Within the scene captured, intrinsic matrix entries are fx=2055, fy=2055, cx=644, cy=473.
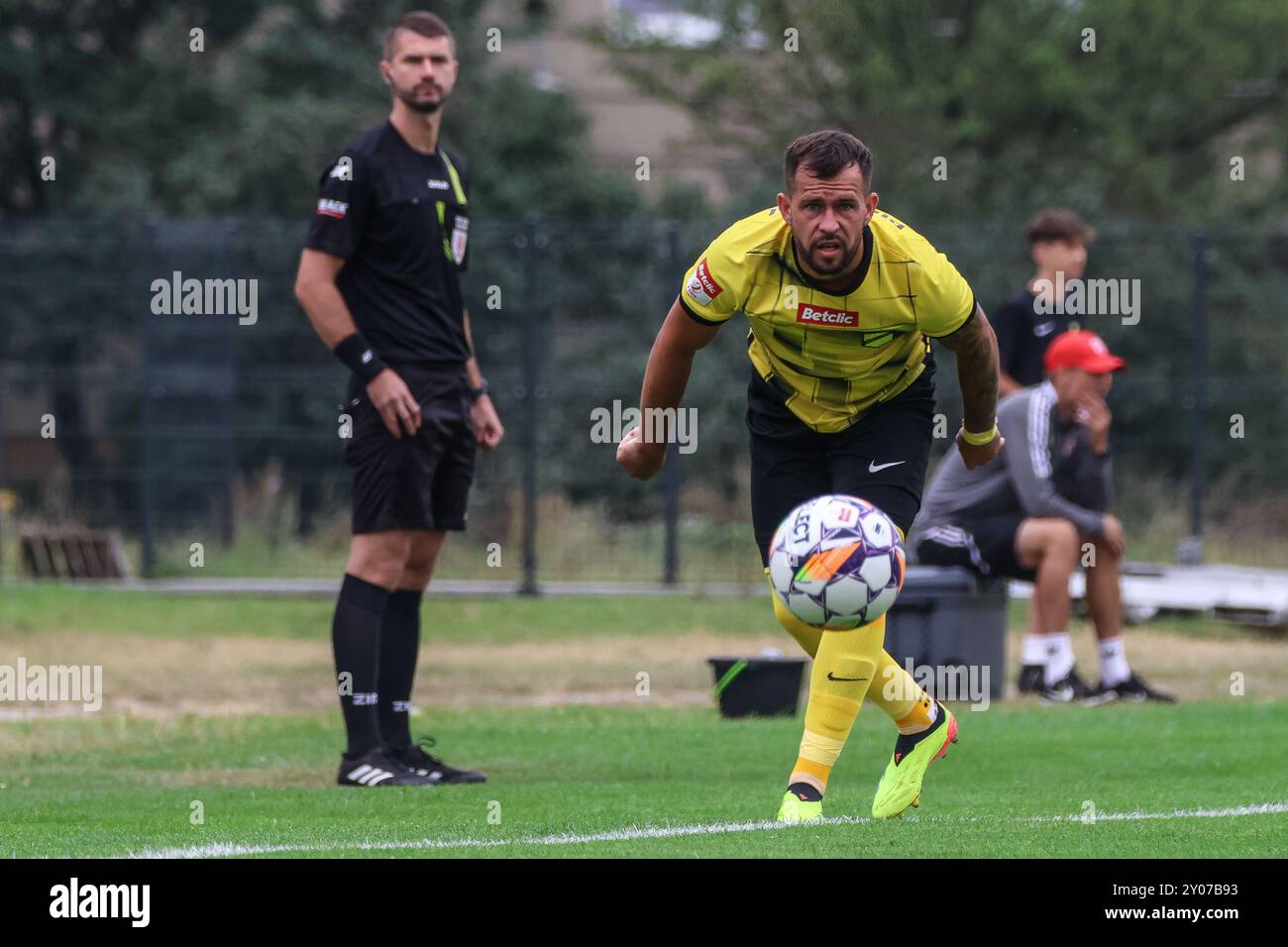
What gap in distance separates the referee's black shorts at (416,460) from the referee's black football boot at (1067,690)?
14.5ft

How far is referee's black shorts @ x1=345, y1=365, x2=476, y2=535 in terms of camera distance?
8.13 m

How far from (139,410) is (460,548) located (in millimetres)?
3313

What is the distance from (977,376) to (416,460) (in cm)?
243

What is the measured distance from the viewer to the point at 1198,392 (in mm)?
18562

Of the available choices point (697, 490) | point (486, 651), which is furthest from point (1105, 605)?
point (697, 490)

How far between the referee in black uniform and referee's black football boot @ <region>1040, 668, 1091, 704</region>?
14.3 ft

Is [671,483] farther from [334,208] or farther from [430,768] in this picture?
[334,208]

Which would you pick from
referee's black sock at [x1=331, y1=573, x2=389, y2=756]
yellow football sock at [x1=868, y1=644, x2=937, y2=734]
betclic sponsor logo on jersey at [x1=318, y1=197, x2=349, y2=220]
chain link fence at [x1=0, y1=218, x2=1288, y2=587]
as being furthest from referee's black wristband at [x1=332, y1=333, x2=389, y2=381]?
chain link fence at [x1=0, y1=218, x2=1288, y2=587]

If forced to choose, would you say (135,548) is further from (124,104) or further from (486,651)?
(124,104)

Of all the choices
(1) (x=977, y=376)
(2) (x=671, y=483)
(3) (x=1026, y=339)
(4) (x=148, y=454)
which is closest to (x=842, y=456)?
(1) (x=977, y=376)

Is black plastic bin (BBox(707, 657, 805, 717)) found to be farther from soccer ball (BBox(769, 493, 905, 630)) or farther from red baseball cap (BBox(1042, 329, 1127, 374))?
soccer ball (BBox(769, 493, 905, 630))

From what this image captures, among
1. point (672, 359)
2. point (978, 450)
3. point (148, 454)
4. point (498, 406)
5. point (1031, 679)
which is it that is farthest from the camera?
point (148, 454)

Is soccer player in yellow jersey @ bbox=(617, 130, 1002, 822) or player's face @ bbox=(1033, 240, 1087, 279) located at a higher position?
player's face @ bbox=(1033, 240, 1087, 279)

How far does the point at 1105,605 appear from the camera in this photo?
1156cm
